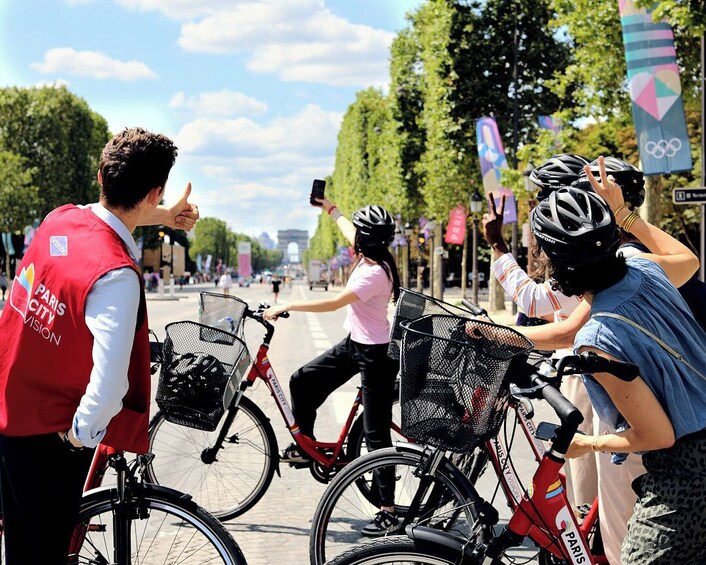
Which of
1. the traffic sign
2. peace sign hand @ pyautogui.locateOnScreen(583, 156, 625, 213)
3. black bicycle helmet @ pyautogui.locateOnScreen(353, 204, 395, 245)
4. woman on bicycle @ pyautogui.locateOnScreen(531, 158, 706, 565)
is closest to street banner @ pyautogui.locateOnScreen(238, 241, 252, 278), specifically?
the traffic sign

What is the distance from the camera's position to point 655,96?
512 inches

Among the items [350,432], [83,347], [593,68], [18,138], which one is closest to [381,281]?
[350,432]

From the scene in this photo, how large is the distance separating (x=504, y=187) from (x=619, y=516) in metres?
20.1

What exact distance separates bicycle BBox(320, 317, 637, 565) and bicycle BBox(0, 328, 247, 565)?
1.63ft

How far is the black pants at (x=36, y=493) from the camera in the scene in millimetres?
2629

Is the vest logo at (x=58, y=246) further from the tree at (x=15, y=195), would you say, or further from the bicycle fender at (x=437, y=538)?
the tree at (x=15, y=195)

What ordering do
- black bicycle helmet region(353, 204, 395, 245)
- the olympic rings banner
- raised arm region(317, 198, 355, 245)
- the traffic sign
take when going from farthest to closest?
the olympic rings banner
the traffic sign
raised arm region(317, 198, 355, 245)
black bicycle helmet region(353, 204, 395, 245)

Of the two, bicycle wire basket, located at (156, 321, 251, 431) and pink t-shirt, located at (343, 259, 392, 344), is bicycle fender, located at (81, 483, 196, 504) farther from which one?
pink t-shirt, located at (343, 259, 392, 344)

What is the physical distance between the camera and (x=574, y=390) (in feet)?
14.8

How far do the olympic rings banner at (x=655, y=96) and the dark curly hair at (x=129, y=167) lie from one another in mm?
11165

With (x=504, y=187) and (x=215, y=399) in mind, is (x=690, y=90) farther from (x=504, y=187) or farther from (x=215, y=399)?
(x=215, y=399)

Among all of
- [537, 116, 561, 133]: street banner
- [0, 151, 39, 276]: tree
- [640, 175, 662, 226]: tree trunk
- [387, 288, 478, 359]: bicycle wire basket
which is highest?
[0, 151, 39, 276]: tree

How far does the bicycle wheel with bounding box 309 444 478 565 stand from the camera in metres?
3.48

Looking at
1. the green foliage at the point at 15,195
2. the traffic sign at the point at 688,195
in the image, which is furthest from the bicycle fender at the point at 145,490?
the green foliage at the point at 15,195
